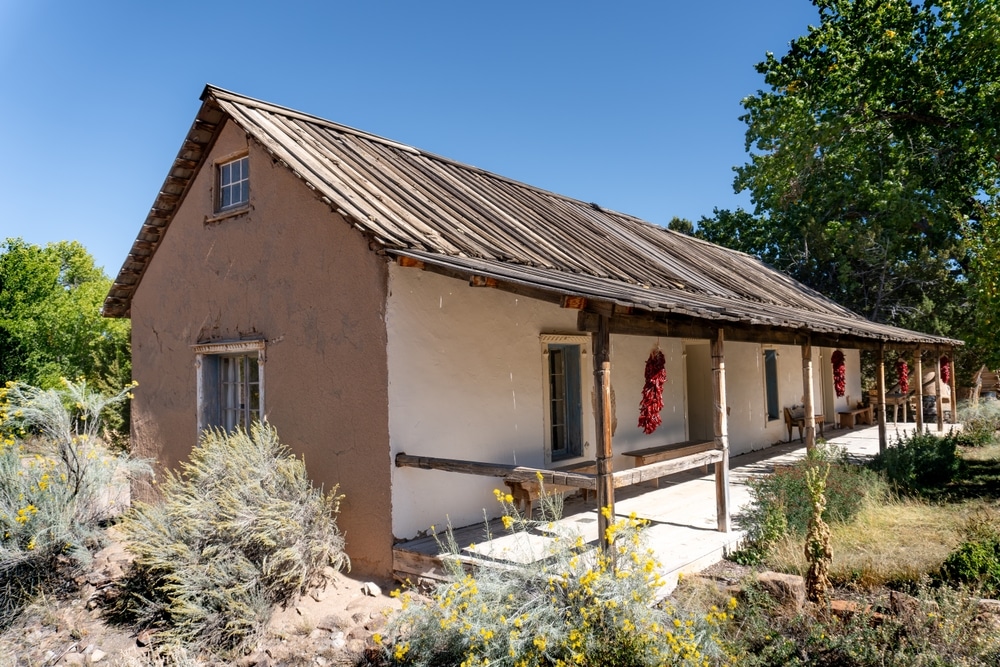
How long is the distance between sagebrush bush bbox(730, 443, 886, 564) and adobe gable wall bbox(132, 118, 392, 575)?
3.51 meters

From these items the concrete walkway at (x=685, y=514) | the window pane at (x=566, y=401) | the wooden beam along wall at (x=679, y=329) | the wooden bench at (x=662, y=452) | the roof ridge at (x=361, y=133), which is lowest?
the concrete walkway at (x=685, y=514)

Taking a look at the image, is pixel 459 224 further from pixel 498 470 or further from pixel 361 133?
pixel 498 470

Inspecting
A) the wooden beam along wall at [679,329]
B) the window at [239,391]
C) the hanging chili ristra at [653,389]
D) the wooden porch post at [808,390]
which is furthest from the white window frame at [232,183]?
the wooden porch post at [808,390]

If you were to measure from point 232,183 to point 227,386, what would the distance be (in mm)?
2613

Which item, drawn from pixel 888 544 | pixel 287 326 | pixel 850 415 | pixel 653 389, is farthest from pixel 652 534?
pixel 850 415

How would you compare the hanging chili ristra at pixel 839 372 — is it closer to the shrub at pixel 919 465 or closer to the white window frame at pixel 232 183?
the shrub at pixel 919 465

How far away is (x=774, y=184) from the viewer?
720 inches

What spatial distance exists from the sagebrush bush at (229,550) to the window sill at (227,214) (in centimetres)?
300

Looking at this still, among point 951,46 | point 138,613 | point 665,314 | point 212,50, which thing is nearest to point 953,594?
point 665,314

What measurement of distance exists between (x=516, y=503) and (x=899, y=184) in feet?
51.8

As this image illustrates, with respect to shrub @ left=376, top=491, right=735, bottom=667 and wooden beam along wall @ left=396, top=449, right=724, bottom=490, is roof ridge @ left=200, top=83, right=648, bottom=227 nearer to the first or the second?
wooden beam along wall @ left=396, top=449, right=724, bottom=490

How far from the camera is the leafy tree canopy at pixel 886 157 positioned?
46.5ft

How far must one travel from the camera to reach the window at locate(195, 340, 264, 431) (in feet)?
27.5

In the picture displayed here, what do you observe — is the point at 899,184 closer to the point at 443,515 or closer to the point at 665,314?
the point at 665,314
